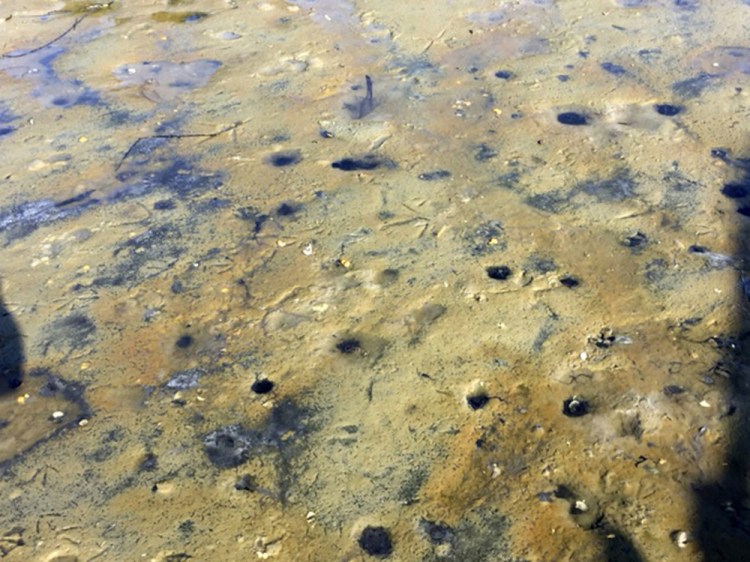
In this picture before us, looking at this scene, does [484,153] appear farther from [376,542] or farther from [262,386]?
[376,542]

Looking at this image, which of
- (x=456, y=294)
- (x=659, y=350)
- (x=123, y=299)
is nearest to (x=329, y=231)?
(x=456, y=294)

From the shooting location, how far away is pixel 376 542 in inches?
110

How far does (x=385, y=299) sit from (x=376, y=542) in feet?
4.43

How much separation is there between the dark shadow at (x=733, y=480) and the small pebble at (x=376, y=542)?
114 cm

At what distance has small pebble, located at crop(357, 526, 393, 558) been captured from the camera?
2.77 m

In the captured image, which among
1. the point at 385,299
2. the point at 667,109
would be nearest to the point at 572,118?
the point at 667,109

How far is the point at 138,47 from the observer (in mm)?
6578

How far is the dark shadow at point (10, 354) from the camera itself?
3.53 meters

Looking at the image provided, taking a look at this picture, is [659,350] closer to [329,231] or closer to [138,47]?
[329,231]

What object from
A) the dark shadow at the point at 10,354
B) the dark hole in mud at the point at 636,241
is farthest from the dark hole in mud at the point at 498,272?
the dark shadow at the point at 10,354

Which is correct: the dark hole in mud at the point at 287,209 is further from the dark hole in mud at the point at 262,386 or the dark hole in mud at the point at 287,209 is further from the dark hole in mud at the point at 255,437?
the dark hole in mud at the point at 255,437

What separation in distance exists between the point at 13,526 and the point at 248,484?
935 mm

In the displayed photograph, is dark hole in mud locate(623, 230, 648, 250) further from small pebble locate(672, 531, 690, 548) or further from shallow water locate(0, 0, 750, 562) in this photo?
small pebble locate(672, 531, 690, 548)

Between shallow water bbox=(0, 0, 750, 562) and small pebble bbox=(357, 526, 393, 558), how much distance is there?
0.04 feet
